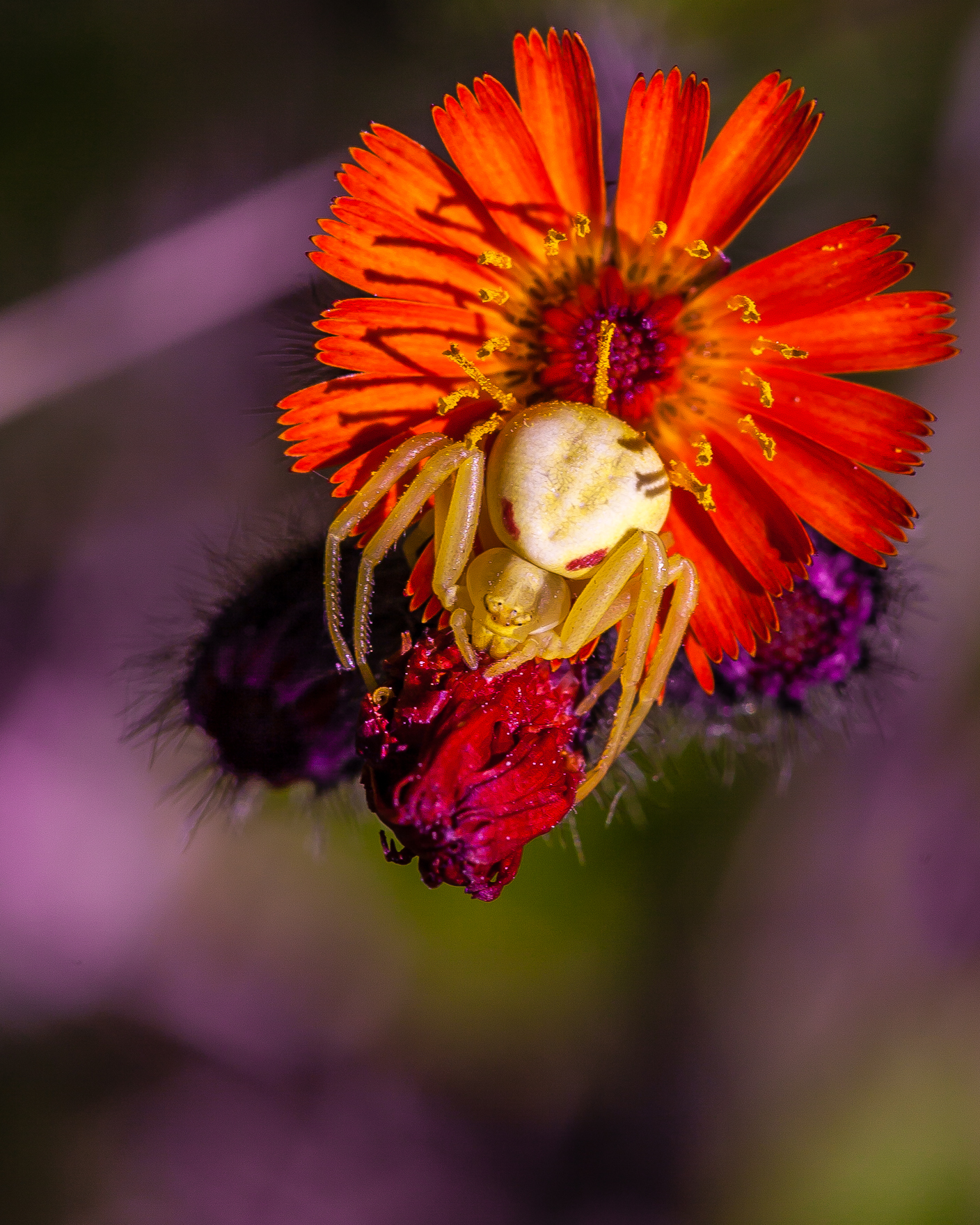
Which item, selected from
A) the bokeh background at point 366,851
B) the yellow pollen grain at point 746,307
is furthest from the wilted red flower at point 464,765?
the bokeh background at point 366,851

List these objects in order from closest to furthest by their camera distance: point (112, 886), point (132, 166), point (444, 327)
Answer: point (444, 327) < point (132, 166) < point (112, 886)

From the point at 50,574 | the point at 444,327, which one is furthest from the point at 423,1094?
the point at 444,327

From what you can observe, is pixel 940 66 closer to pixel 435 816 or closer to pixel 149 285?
pixel 149 285

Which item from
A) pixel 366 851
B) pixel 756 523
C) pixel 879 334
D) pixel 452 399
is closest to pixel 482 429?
pixel 452 399

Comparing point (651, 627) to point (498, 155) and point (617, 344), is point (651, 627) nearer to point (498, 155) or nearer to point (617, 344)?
point (617, 344)

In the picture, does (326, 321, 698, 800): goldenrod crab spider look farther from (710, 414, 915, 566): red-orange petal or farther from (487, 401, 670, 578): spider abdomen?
(710, 414, 915, 566): red-orange petal
